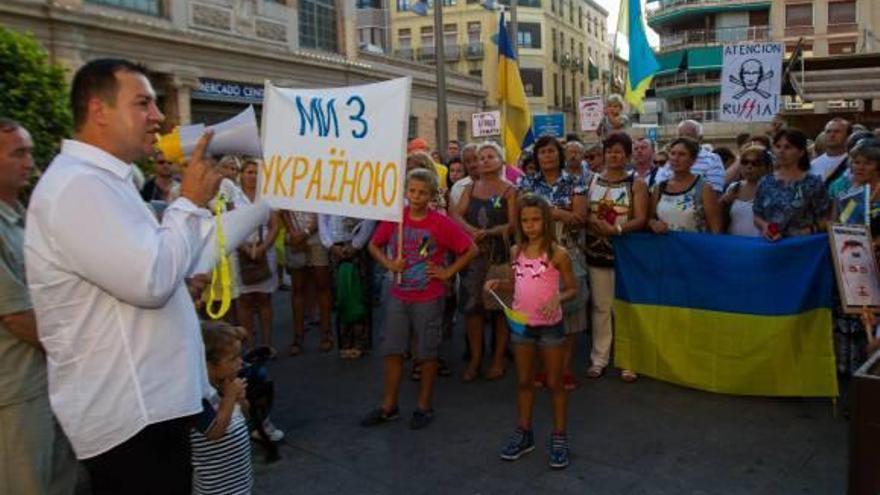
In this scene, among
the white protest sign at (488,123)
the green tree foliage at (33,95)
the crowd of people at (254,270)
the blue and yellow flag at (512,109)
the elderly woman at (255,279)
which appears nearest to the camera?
the crowd of people at (254,270)

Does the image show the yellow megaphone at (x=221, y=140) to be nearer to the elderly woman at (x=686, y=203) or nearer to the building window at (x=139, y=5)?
the elderly woman at (x=686, y=203)

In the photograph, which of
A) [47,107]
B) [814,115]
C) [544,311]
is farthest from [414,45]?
[544,311]

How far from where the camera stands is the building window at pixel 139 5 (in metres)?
14.7

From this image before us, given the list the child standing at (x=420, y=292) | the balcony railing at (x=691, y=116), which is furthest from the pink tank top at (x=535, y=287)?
the balcony railing at (x=691, y=116)

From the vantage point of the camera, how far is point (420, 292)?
191 inches

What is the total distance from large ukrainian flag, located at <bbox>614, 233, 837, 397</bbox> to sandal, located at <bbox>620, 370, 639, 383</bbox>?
6 centimetres

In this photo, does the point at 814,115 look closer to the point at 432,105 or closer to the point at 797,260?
the point at 797,260

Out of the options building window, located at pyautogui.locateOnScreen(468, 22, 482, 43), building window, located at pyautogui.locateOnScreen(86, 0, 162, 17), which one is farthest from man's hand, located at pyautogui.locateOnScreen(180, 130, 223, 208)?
building window, located at pyautogui.locateOnScreen(468, 22, 482, 43)

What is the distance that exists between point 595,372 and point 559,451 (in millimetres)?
1678

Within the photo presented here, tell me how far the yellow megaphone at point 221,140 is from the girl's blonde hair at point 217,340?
0.81 m

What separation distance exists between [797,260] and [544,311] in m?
2.04

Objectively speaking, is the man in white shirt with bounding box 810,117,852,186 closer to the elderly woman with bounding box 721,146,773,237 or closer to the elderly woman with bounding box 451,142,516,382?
the elderly woman with bounding box 721,146,773,237

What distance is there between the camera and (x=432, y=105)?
2762 centimetres

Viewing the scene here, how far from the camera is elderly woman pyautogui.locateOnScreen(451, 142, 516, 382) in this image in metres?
5.79
